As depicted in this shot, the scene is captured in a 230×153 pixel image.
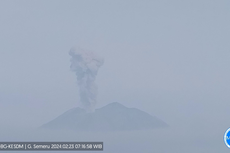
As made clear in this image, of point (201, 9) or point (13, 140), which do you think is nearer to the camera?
point (13, 140)

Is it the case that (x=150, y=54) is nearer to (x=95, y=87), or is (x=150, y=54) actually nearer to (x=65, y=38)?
(x=95, y=87)

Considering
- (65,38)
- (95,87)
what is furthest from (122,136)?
(65,38)

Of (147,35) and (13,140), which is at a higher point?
(147,35)

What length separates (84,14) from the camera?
4.36m

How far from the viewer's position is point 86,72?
166 inches

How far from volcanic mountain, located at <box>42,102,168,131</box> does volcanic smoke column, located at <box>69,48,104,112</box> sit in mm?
113

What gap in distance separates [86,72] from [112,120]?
665mm

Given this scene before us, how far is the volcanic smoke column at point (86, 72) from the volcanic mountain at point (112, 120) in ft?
0.37

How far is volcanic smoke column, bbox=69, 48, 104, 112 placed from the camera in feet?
13.8

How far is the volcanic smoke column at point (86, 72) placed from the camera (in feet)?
13.8

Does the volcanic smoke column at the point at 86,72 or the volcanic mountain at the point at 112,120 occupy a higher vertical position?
the volcanic smoke column at the point at 86,72

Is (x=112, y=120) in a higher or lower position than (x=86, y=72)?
lower

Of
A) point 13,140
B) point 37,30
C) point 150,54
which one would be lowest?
point 13,140

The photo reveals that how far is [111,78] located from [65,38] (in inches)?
29.3
